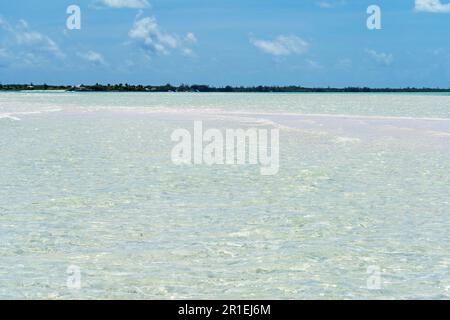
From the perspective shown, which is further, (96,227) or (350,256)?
(96,227)

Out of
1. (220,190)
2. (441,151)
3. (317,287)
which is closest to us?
(317,287)

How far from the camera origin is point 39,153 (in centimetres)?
2366

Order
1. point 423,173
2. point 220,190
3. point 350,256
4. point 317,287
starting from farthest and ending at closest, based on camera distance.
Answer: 1. point 423,173
2. point 220,190
3. point 350,256
4. point 317,287

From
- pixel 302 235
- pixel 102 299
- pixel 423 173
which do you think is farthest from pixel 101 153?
pixel 102 299

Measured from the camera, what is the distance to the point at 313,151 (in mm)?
24828

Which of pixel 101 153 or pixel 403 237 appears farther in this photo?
pixel 101 153

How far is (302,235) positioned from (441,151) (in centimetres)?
1622
